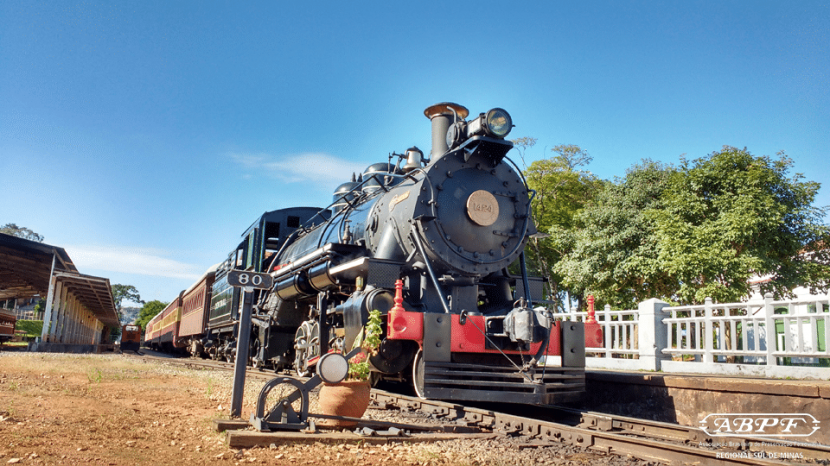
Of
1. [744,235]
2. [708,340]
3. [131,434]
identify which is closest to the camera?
[131,434]

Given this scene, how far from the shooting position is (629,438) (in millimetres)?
4547

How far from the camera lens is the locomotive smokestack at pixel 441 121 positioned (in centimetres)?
775

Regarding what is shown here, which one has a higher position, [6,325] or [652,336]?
[652,336]

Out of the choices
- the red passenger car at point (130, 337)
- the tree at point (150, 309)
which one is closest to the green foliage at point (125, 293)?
the tree at point (150, 309)

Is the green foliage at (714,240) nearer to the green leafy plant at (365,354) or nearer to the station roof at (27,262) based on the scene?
the green leafy plant at (365,354)

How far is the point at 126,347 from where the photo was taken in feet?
125

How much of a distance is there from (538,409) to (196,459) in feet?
15.1

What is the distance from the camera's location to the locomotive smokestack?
25.4 ft

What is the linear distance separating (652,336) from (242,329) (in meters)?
7.73

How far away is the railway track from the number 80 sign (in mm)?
1926

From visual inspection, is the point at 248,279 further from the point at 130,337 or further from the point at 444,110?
the point at 130,337

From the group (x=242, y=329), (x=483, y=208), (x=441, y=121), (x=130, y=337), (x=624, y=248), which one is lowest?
(x=130, y=337)

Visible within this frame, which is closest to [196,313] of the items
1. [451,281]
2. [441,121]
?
[441,121]

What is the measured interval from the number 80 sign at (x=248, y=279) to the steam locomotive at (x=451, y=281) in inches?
48.7
